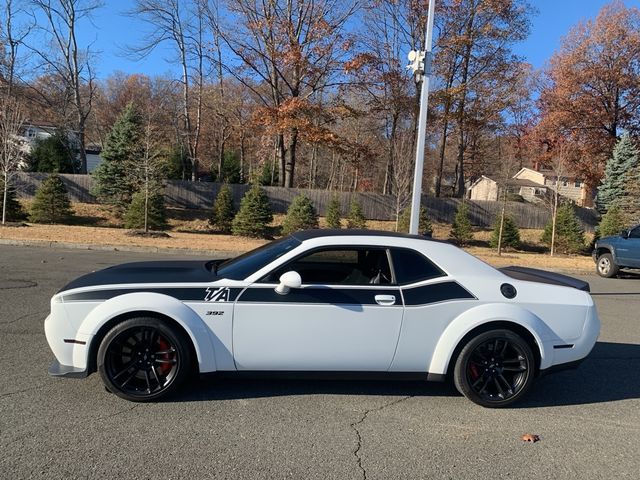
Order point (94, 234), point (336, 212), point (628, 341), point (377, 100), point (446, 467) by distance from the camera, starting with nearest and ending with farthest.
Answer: point (446, 467)
point (628, 341)
point (94, 234)
point (336, 212)
point (377, 100)

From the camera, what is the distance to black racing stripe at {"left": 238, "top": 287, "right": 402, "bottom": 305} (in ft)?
13.2

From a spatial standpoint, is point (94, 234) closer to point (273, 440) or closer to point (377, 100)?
point (273, 440)

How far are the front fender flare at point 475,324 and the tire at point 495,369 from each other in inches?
4.1

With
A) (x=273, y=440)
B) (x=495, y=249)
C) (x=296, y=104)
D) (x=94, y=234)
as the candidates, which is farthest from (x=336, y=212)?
(x=273, y=440)

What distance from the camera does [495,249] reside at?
24781 millimetres

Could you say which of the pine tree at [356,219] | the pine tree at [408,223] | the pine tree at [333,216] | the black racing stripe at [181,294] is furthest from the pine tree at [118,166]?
the black racing stripe at [181,294]

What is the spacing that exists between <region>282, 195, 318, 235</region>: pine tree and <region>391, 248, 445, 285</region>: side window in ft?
65.0

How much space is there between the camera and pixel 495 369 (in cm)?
425

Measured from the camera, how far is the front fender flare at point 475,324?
4148mm

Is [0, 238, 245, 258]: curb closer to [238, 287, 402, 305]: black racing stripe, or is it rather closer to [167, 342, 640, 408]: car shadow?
[167, 342, 640, 408]: car shadow

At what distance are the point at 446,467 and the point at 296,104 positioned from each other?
25860 millimetres

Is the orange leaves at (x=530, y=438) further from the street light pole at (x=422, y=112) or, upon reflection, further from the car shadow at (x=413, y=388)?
the street light pole at (x=422, y=112)

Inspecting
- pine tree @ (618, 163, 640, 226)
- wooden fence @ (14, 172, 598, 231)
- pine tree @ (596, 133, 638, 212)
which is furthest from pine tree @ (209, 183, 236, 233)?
pine tree @ (596, 133, 638, 212)

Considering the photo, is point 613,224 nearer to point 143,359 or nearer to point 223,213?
point 223,213
